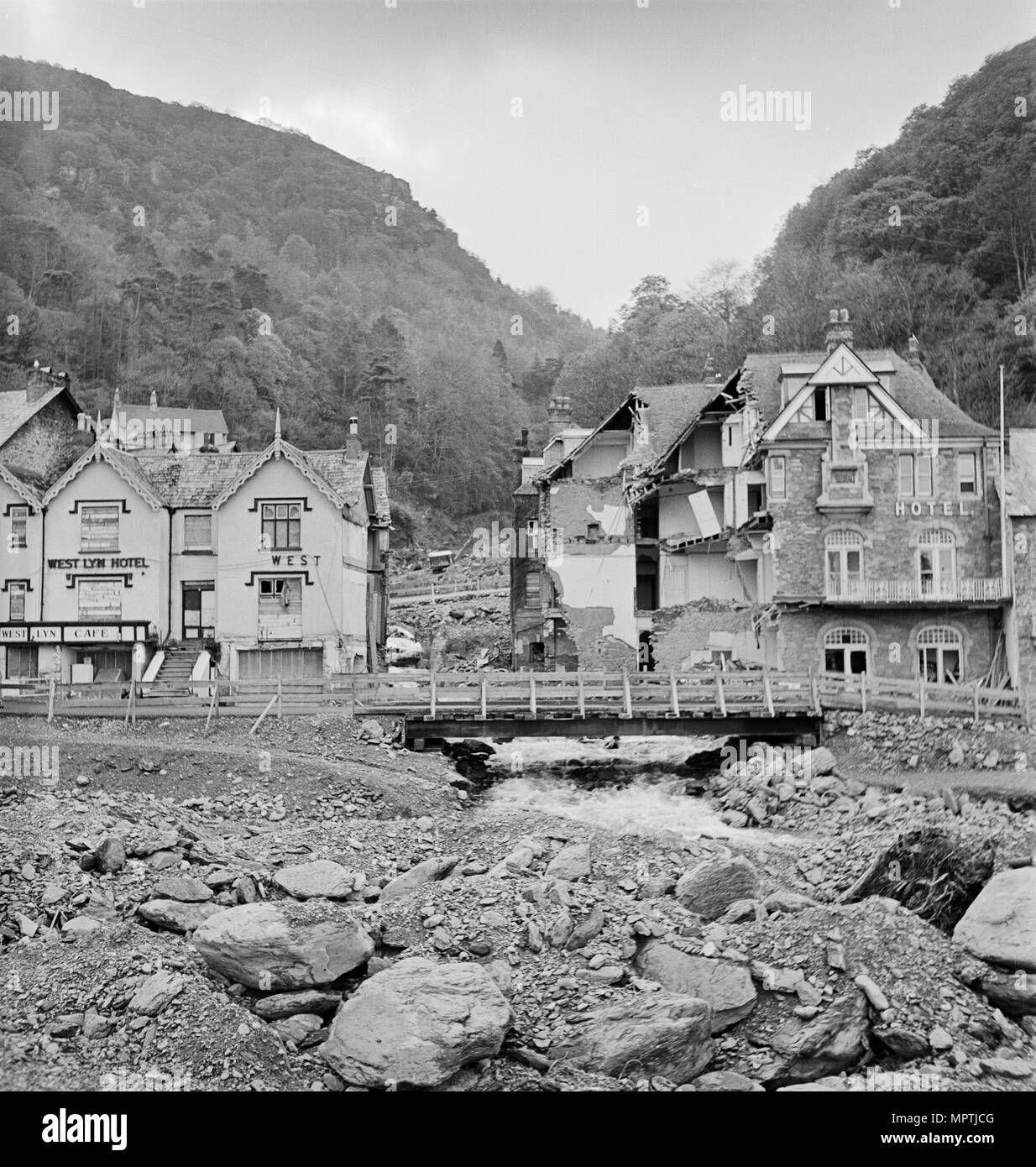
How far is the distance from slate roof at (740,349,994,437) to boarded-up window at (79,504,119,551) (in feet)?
55.9

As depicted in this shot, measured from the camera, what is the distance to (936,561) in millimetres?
26125

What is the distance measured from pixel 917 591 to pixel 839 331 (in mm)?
6472

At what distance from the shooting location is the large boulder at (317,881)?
40.2 feet

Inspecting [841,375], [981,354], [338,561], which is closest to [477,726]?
[338,561]

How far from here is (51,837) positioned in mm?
13312

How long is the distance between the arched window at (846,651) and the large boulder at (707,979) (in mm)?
17118

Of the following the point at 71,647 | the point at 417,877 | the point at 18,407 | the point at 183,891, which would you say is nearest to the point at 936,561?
the point at 417,877

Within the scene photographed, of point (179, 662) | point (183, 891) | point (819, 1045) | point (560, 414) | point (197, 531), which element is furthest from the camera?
point (560, 414)

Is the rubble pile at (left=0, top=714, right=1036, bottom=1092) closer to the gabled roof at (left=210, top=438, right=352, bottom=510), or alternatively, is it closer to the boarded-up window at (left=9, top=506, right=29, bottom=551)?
the gabled roof at (left=210, top=438, right=352, bottom=510)

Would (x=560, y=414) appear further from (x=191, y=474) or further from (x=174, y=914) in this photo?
(x=174, y=914)

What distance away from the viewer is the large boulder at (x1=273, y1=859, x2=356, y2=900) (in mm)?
12242

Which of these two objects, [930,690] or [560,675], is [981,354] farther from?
[560,675]

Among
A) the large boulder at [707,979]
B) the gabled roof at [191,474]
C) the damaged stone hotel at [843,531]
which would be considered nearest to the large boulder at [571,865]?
the large boulder at [707,979]

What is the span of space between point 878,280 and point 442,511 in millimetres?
29131
